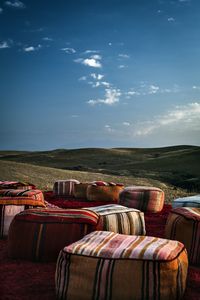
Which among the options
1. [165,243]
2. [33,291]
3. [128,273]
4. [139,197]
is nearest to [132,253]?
[128,273]

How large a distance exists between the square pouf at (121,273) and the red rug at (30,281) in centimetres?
25

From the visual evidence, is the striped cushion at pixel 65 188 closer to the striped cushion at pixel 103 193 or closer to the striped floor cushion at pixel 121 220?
the striped cushion at pixel 103 193

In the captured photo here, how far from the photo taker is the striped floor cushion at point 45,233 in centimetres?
434

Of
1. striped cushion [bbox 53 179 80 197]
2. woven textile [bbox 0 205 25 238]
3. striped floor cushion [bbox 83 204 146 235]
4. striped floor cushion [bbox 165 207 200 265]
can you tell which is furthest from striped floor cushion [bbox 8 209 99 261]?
striped cushion [bbox 53 179 80 197]

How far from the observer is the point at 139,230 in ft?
17.4

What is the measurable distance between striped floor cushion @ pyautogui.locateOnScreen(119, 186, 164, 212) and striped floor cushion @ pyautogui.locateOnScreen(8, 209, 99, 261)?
385cm

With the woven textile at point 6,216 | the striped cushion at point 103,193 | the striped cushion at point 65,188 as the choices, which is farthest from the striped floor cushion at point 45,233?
the striped cushion at point 65,188

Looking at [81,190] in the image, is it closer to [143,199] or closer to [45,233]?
[143,199]

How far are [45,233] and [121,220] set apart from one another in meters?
1.20

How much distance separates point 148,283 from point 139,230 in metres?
2.27

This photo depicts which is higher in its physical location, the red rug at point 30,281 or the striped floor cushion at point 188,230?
the striped floor cushion at point 188,230

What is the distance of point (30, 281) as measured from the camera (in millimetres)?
3666

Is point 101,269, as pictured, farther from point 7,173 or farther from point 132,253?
point 7,173

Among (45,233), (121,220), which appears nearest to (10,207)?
(45,233)
